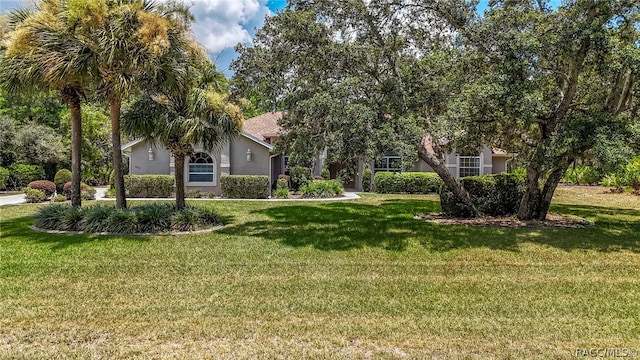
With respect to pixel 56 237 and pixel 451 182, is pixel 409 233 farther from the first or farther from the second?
pixel 56 237

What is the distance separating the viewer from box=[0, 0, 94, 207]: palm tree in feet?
33.8

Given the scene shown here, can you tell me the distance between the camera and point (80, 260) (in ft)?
26.5

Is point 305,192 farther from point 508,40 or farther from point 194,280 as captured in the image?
point 194,280

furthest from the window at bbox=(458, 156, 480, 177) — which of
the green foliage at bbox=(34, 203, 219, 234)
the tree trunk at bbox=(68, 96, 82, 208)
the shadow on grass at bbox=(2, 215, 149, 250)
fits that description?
the tree trunk at bbox=(68, 96, 82, 208)

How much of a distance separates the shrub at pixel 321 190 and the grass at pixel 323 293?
9.78 m

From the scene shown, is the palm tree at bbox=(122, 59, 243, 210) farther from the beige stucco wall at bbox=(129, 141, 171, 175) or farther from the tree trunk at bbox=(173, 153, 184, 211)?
the beige stucco wall at bbox=(129, 141, 171, 175)

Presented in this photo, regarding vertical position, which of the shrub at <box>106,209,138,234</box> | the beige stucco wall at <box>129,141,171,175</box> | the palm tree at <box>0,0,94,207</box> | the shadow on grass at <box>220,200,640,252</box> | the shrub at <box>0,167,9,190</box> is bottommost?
the shadow on grass at <box>220,200,640,252</box>

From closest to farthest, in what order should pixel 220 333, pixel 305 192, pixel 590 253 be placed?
pixel 220 333
pixel 590 253
pixel 305 192

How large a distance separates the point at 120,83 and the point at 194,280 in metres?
Answer: 6.41

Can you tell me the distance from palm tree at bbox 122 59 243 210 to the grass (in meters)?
2.93

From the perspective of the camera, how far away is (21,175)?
82.4ft

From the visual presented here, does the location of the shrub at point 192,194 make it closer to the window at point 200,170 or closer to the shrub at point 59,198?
the window at point 200,170

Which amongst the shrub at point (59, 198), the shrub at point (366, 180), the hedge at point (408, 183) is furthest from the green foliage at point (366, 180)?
the shrub at point (59, 198)

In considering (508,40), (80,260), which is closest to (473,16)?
(508,40)
